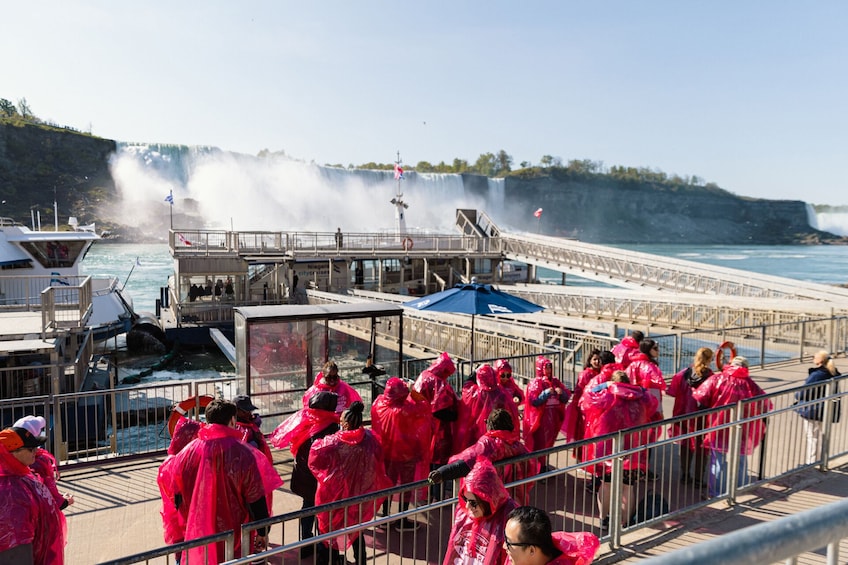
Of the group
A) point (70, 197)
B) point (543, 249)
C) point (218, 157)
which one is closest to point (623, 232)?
point (218, 157)

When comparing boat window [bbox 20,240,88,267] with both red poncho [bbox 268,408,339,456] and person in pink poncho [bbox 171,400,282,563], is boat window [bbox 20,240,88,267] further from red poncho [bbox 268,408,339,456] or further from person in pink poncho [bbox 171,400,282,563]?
person in pink poncho [bbox 171,400,282,563]

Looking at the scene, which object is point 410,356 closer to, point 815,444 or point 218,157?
point 815,444

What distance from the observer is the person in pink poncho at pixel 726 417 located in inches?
226

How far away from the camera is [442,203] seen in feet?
313

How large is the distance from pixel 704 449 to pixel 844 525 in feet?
16.0

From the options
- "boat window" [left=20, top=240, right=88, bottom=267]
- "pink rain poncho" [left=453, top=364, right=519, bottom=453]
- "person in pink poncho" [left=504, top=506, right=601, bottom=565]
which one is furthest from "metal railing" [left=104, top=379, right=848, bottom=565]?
"boat window" [left=20, top=240, right=88, bottom=267]

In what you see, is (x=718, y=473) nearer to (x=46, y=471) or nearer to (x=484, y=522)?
(x=484, y=522)

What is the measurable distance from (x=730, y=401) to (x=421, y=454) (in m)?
3.17

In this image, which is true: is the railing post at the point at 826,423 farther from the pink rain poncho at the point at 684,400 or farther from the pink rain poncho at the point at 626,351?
the pink rain poncho at the point at 626,351

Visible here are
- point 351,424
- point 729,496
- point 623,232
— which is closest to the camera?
point 351,424

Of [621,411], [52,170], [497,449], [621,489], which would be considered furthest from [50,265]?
[52,170]

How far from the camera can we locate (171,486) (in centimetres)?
389

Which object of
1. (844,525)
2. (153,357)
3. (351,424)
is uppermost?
(844,525)

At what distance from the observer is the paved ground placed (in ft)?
16.2
